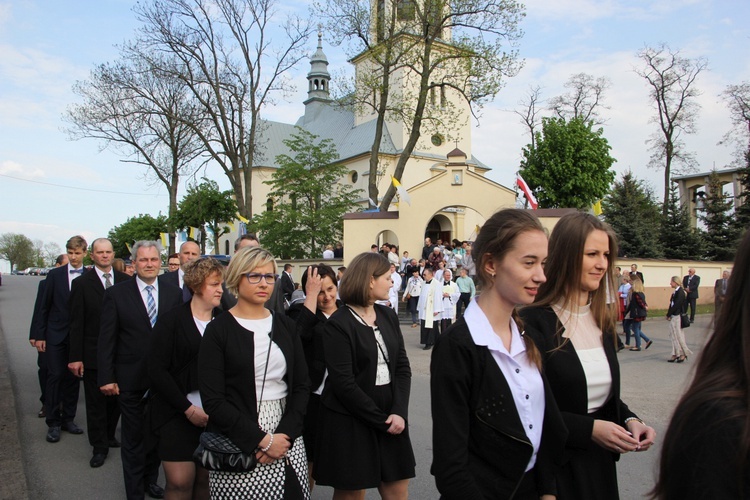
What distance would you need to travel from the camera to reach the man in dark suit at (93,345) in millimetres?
5773

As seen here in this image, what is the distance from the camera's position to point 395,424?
3473 millimetres

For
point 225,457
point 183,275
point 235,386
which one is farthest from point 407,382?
point 183,275

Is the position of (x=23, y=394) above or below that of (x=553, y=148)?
below

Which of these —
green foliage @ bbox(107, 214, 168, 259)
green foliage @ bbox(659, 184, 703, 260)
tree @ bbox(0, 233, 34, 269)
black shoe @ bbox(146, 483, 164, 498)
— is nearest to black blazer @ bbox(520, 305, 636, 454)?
black shoe @ bbox(146, 483, 164, 498)

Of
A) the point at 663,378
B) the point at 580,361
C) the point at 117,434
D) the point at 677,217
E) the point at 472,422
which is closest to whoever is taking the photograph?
the point at 472,422

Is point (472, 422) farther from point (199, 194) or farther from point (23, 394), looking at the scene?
point (199, 194)

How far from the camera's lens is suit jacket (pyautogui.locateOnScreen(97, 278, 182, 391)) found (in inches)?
191

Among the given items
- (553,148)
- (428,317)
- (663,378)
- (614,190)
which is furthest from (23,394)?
(553,148)

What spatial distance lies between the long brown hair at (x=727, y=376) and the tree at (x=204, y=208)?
40.5 meters

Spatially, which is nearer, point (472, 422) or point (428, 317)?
point (472, 422)

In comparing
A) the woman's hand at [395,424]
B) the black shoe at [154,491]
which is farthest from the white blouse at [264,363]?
the black shoe at [154,491]

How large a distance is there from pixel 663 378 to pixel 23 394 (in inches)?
430

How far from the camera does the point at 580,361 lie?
2.60m

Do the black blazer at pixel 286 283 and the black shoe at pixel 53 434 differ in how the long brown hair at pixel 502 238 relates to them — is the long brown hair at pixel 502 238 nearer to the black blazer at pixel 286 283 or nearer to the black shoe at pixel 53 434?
the black blazer at pixel 286 283
